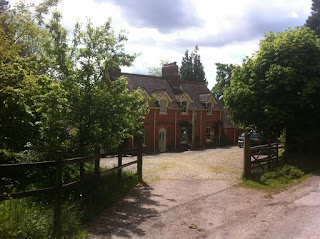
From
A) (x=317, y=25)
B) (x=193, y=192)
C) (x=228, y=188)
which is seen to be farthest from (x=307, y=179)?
(x=317, y=25)

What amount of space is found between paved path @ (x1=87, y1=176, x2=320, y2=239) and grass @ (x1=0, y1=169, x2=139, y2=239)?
343 mm

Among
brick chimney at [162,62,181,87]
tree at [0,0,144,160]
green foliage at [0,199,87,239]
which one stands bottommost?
green foliage at [0,199,87,239]

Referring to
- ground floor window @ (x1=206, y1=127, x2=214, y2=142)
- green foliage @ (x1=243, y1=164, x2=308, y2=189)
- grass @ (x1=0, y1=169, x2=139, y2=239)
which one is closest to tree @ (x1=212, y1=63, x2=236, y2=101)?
ground floor window @ (x1=206, y1=127, x2=214, y2=142)

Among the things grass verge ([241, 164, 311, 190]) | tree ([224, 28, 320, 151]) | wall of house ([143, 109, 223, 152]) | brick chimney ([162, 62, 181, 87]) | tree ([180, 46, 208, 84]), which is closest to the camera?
grass verge ([241, 164, 311, 190])

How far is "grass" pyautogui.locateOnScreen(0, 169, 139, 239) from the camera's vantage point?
4977 mm

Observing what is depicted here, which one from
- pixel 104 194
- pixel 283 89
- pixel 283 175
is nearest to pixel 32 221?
pixel 104 194

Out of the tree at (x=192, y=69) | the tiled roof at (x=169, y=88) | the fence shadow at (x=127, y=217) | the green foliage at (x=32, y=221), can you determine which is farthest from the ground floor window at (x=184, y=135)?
the tree at (x=192, y=69)

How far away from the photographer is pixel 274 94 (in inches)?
634

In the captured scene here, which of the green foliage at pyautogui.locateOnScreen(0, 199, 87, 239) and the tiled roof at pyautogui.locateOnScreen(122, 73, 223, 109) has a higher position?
the tiled roof at pyautogui.locateOnScreen(122, 73, 223, 109)

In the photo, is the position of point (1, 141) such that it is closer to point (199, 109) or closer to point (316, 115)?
point (316, 115)

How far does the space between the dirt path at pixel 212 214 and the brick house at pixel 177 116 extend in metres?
17.8

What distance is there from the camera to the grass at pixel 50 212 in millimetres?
4977

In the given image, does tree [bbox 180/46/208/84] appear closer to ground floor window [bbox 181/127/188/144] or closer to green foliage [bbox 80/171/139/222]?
ground floor window [bbox 181/127/188/144]

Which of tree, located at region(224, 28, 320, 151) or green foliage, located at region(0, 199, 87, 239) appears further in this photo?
tree, located at region(224, 28, 320, 151)
